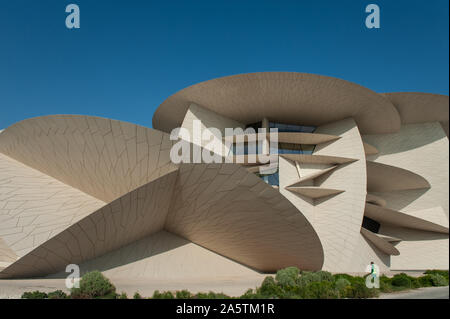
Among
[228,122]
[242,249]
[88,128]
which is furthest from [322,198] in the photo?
[88,128]

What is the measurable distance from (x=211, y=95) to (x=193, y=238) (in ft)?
39.9

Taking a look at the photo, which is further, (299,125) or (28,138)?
(299,125)

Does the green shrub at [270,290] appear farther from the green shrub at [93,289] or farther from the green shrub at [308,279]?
the green shrub at [93,289]

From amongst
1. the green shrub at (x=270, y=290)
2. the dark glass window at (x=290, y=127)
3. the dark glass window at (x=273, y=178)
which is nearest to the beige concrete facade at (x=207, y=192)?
the dark glass window at (x=273, y=178)

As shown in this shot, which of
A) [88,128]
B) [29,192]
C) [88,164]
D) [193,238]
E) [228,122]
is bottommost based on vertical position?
[193,238]

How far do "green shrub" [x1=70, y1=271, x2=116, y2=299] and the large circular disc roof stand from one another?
16.9 metres

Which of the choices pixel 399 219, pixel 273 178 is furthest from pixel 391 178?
pixel 273 178

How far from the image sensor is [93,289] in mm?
7746

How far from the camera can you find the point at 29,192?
14125 mm

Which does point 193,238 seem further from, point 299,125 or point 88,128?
point 299,125

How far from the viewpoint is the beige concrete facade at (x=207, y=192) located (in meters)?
11.6

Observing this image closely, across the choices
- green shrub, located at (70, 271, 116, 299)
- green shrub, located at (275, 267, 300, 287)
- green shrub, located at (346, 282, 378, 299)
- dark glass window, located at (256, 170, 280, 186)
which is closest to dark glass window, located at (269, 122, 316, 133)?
dark glass window, located at (256, 170, 280, 186)

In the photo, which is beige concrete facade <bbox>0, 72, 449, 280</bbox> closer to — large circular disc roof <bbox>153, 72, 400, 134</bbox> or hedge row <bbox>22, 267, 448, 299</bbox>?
large circular disc roof <bbox>153, 72, 400, 134</bbox>

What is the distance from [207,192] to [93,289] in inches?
223
